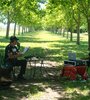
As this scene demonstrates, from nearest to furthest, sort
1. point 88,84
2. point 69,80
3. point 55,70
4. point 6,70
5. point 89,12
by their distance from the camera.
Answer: point 6,70, point 88,84, point 69,80, point 55,70, point 89,12

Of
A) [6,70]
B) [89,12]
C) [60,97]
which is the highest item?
[89,12]

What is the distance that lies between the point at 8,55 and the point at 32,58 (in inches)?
52.4

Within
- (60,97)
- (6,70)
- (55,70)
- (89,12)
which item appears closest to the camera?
(60,97)

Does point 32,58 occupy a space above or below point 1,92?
above

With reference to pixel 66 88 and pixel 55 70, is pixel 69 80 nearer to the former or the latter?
pixel 66 88

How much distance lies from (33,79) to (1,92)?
2870mm

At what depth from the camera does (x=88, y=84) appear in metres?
12.6

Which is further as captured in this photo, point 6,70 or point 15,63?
point 15,63

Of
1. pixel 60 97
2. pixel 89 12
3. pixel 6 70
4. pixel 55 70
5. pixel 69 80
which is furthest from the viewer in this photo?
pixel 89 12

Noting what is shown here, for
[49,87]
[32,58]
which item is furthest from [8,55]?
[49,87]

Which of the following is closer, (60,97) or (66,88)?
(60,97)

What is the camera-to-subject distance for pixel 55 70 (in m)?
16.6

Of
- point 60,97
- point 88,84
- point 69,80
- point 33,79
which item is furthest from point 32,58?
point 60,97

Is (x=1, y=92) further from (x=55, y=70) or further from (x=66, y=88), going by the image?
(x=55, y=70)
